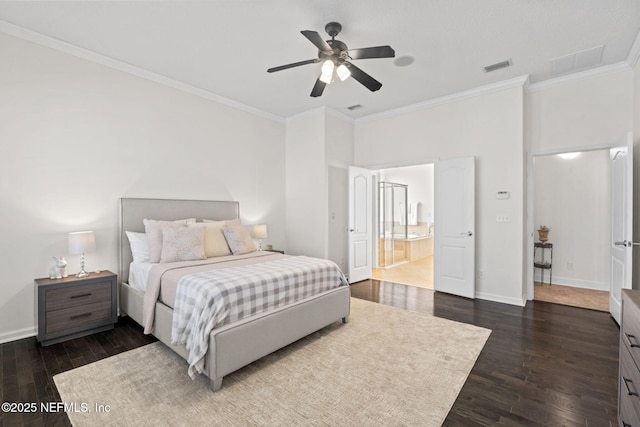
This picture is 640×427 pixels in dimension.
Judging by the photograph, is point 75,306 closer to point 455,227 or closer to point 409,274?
point 455,227

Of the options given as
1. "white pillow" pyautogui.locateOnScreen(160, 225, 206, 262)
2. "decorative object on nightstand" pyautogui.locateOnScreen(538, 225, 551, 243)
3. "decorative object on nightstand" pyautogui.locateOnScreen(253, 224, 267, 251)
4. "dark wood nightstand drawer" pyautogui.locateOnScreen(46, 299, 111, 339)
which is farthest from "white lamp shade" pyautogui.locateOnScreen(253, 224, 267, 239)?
"decorative object on nightstand" pyautogui.locateOnScreen(538, 225, 551, 243)

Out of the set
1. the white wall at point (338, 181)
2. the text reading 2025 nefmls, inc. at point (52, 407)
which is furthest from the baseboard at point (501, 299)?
the text reading 2025 nefmls, inc. at point (52, 407)

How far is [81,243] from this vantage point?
9.93 feet

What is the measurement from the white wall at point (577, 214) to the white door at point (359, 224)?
2987mm

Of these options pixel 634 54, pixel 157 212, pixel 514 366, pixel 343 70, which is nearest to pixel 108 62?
pixel 157 212

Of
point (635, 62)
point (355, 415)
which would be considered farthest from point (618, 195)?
point (355, 415)

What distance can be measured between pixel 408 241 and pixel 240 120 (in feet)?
16.3

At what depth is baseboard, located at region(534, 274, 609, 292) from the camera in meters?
4.72

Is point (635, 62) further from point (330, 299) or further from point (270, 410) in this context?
point (270, 410)

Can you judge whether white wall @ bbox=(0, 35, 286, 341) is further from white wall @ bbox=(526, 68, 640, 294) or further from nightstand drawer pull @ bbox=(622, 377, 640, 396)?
white wall @ bbox=(526, 68, 640, 294)

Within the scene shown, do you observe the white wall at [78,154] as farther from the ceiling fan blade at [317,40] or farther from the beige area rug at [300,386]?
the ceiling fan blade at [317,40]

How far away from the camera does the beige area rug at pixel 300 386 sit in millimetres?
1880

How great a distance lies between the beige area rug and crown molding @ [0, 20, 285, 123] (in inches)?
127

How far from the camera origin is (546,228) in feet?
16.7
